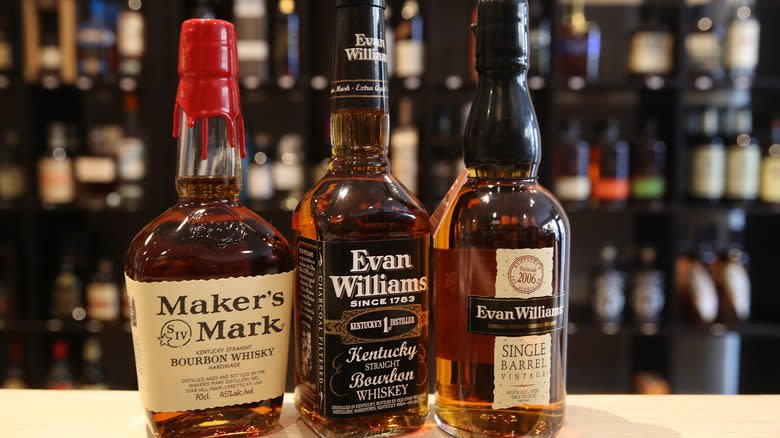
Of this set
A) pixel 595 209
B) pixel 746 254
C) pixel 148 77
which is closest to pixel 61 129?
pixel 148 77

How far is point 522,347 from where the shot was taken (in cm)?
48

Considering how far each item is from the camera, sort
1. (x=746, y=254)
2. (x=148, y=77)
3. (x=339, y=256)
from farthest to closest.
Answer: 1. (x=746, y=254)
2. (x=148, y=77)
3. (x=339, y=256)

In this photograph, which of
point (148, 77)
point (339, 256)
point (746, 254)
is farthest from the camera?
point (746, 254)

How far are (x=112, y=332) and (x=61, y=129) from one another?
0.70 meters

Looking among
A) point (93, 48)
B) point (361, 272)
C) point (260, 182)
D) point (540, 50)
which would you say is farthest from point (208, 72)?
point (93, 48)

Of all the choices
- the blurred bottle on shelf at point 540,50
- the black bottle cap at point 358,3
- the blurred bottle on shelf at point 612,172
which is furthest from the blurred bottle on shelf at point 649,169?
the black bottle cap at point 358,3

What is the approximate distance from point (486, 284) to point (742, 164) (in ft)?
6.06

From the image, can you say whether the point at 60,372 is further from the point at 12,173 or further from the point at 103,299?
the point at 12,173

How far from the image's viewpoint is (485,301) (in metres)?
0.48

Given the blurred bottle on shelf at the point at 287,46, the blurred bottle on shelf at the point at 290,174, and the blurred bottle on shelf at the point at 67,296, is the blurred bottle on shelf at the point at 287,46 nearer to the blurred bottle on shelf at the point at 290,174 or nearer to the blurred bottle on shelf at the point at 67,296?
the blurred bottle on shelf at the point at 290,174

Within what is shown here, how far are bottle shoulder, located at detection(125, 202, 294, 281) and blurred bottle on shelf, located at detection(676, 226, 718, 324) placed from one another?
188 cm

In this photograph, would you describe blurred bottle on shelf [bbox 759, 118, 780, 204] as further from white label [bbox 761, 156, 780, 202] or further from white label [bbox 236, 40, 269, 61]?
white label [bbox 236, 40, 269, 61]

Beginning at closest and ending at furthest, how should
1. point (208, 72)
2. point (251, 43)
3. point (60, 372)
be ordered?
point (208, 72) → point (251, 43) → point (60, 372)

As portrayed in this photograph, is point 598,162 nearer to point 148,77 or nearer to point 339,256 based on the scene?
point 148,77
